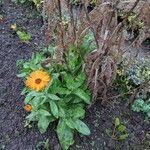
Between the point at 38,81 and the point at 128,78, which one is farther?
the point at 128,78

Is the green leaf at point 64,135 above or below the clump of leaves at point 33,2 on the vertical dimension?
below

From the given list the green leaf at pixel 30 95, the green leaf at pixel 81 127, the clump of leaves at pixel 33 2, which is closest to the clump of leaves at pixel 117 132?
the green leaf at pixel 81 127

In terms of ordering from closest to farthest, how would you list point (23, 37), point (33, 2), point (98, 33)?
point (98, 33), point (23, 37), point (33, 2)

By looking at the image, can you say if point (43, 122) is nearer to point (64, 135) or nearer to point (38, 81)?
point (64, 135)

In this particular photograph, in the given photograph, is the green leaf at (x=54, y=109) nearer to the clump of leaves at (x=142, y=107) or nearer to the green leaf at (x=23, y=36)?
the clump of leaves at (x=142, y=107)

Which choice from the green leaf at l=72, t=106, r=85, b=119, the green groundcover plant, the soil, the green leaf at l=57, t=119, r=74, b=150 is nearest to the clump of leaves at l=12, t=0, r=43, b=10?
the soil

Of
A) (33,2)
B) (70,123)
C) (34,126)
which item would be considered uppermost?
(33,2)

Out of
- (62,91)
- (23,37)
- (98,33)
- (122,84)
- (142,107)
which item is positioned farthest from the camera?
(23,37)

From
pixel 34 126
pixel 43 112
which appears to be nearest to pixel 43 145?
pixel 34 126
